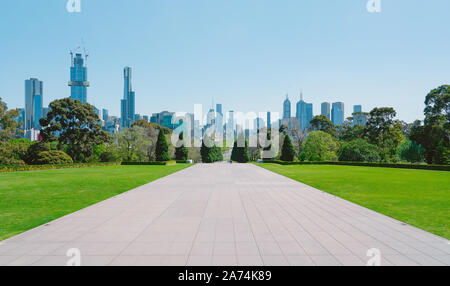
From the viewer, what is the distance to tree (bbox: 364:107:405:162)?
164 feet

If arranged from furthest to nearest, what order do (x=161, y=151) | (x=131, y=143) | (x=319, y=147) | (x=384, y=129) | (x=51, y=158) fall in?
1. (x=384, y=129)
2. (x=161, y=151)
3. (x=131, y=143)
4. (x=319, y=147)
5. (x=51, y=158)

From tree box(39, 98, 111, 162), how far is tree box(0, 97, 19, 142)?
7.14m

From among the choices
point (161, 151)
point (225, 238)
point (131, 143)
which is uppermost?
point (131, 143)

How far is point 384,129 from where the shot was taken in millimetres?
51062

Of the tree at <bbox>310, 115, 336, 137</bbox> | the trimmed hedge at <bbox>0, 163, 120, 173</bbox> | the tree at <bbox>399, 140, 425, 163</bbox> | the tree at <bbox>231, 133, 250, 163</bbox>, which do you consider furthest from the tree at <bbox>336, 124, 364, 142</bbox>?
the trimmed hedge at <bbox>0, 163, 120, 173</bbox>

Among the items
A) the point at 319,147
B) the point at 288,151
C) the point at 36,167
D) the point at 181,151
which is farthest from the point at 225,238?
the point at 181,151

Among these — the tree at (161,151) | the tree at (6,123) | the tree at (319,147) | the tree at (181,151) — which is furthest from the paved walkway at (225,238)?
the tree at (181,151)

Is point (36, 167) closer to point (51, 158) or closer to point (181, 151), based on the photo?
point (51, 158)

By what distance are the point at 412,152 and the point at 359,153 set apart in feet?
69.5

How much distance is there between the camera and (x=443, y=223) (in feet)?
21.9

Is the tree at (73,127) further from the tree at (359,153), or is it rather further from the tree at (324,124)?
the tree at (324,124)

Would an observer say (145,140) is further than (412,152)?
No

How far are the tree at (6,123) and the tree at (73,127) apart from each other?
7140 mm
